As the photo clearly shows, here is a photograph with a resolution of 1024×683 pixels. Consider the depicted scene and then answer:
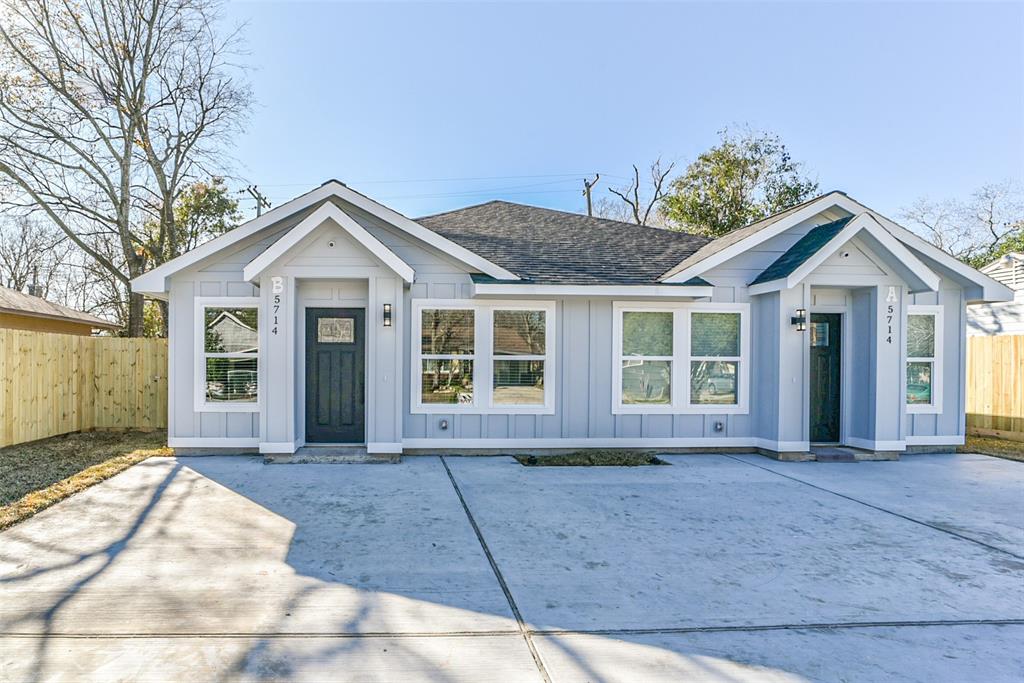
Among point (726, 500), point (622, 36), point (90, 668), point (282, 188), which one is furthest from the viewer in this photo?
point (282, 188)

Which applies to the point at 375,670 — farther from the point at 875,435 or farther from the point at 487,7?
the point at 487,7

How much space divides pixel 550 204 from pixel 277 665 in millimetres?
32906

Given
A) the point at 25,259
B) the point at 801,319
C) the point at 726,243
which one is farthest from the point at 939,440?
the point at 25,259

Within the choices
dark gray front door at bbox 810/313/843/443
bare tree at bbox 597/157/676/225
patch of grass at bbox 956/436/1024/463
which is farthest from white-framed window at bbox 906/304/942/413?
bare tree at bbox 597/157/676/225

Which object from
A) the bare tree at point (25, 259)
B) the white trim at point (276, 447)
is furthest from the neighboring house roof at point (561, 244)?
the bare tree at point (25, 259)

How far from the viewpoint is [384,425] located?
773 centimetres

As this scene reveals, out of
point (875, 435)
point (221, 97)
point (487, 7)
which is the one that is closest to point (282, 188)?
point (221, 97)

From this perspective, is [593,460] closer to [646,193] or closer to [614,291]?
[614,291]

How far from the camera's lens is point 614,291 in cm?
827

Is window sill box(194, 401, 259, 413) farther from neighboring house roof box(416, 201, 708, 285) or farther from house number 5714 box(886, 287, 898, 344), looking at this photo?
house number 5714 box(886, 287, 898, 344)

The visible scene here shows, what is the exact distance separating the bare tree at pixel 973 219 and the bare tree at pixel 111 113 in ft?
113

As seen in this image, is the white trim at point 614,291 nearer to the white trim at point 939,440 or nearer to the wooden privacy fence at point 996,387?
the white trim at point 939,440

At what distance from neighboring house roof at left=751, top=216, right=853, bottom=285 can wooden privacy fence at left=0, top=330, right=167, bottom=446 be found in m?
11.4

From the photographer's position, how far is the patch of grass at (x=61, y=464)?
5.53m
